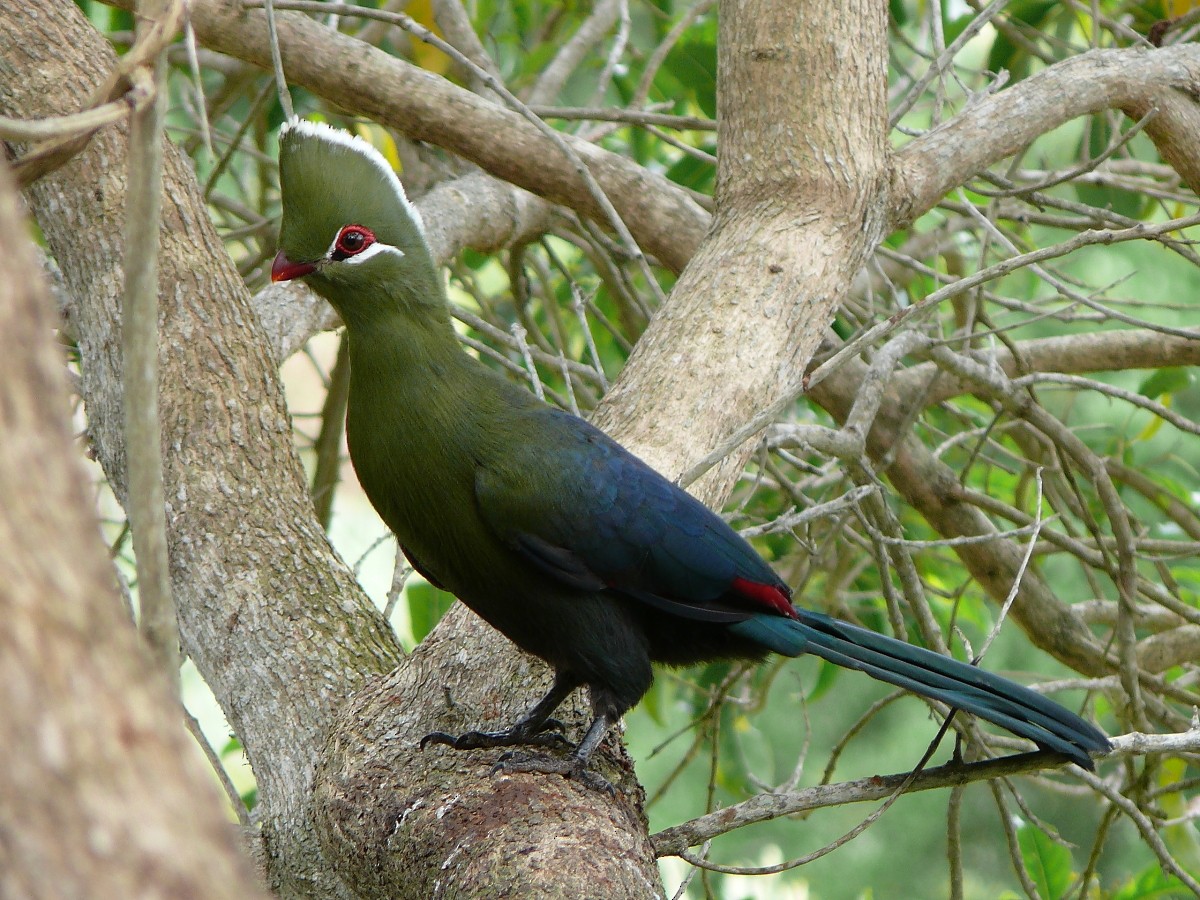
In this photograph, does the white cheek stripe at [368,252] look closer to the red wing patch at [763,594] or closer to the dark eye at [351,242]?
the dark eye at [351,242]

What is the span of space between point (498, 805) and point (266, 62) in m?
2.04

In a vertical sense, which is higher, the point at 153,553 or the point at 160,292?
the point at 160,292

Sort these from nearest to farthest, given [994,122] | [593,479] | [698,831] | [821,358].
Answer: [698,831]
[593,479]
[994,122]
[821,358]

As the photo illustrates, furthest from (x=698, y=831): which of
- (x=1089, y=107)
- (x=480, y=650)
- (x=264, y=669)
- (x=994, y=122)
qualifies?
(x=1089, y=107)

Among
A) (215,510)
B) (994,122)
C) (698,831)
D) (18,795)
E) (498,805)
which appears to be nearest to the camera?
(18,795)

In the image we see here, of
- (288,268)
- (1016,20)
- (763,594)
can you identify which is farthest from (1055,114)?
(288,268)

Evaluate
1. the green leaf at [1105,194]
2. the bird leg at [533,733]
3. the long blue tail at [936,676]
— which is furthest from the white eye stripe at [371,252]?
the green leaf at [1105,194]

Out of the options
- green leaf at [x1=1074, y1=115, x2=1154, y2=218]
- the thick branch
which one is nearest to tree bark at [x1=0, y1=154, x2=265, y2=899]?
the thick branch

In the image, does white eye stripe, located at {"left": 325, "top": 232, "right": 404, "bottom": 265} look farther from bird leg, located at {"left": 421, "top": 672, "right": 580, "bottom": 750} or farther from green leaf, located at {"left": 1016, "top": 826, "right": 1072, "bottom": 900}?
green leaf, located at {"left": 1016, "top": 826, "right": 1072, "bottom": 900}

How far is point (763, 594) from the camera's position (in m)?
2.13

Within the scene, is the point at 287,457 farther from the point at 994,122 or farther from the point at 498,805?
Answer: the point at 994,122

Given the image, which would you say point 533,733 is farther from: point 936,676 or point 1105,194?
point 1105,194

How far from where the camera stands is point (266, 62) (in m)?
2.98

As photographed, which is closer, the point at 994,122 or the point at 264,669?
the point at 264,669
